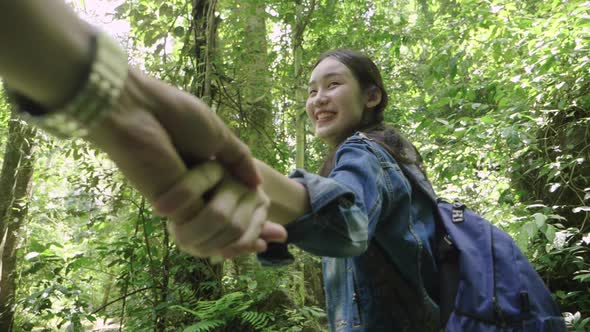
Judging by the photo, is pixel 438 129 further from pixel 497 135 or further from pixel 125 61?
pixel 125 61

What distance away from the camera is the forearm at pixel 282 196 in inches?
37.2

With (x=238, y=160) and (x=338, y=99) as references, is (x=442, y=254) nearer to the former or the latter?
(x=338, y=99)

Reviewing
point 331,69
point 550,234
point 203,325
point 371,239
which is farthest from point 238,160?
point 550,234

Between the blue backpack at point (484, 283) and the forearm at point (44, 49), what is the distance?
1.10 metres

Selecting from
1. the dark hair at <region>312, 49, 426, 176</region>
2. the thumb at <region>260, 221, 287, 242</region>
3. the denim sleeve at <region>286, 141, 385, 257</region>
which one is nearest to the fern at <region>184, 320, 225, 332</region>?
the dark hair at <region>312, 49, 426, 176</region>

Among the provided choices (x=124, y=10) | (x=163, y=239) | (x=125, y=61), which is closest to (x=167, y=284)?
(x=163, y=239)

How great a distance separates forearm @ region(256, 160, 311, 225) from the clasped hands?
12 cm

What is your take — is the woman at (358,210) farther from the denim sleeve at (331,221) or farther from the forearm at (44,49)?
the forearm at (44,49)

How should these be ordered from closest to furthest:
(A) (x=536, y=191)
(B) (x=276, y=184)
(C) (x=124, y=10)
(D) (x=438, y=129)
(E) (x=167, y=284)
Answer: (B) (x=276, y=184), (E) (x=167, y=284), (C) (x=124, y=10), (D) (x=438, y=129), (A) (x=536, y=191)

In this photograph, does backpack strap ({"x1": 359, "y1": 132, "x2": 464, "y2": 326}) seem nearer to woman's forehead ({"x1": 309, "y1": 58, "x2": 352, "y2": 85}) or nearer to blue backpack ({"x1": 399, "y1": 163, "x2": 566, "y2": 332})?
blue backpack ({"x1": 399, "y1": 163, "x2": 566, "y2": 332})

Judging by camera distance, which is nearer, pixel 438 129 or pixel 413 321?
pixel 413 321

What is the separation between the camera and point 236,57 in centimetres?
352

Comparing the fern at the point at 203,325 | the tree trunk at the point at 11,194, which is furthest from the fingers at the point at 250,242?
the tree trunk at the point at 11,194

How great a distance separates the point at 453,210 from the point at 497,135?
229 centimetres
